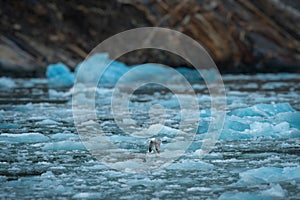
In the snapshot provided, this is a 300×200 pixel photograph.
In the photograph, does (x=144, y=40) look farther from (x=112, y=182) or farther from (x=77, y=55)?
(x=112, y=182)

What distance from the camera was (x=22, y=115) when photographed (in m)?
7.30

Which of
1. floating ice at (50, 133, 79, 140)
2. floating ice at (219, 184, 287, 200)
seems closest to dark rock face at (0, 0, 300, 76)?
floating ice at (50, 133, 79, 140)

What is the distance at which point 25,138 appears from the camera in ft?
17.5

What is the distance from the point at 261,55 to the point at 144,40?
3.56 meters

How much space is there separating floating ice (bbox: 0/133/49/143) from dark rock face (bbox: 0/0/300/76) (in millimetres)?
13206

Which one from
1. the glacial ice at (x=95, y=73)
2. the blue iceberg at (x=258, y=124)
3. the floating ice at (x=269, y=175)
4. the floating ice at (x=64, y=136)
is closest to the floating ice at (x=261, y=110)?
the blue iceberg at (x=258, y=124)

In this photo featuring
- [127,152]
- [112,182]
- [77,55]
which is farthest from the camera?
[77,55]

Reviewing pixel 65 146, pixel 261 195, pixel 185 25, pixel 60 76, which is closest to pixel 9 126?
pixel 65 146

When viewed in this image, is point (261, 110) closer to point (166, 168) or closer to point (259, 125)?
point (259, 125)

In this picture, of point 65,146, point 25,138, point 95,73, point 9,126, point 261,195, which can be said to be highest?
point 95,73

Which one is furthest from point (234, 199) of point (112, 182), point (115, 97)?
point (115, 97)

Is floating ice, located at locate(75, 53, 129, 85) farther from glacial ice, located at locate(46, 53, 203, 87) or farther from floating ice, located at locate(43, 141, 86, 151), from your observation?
floating ice, located at locate(43, 141, 86, 151)

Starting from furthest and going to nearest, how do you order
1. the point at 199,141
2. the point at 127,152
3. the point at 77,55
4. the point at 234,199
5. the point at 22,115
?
the point at 77,55 < the point at 22,115 < the point at 199,141 < the point at 127,152 < the point at 234,199

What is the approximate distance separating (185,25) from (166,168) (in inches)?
596
